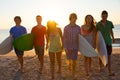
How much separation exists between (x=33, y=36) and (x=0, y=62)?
355 cm

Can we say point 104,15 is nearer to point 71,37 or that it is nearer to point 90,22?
point 90,22

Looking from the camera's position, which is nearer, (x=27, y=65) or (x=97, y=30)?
(x=97, y=30)

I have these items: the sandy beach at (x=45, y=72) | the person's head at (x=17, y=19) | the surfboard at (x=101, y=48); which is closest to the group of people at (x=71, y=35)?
the surfboard at (x=101, y=48)

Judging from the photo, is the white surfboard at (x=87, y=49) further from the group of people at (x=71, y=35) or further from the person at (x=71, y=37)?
the person at (x=71, y=37)

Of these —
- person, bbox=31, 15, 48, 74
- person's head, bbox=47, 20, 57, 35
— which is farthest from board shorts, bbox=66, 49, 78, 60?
person, bbox=31, 15, 48, 74

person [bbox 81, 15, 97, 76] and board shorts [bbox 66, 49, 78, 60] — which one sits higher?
person [bbox 81, 15, 97, 76]

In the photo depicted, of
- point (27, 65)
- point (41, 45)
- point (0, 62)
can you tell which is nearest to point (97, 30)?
point (41, 45)

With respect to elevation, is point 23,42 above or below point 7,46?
above

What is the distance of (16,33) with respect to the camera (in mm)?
11438

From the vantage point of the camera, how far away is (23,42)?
11555 millimetres

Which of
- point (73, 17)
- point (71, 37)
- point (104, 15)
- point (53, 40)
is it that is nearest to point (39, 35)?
point (53, 40)

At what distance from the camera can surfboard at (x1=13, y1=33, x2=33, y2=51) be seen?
37.3 ft

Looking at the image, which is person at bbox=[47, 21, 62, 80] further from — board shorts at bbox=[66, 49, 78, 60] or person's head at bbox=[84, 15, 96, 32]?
person's head at bbox=[84, 15, 96, 32]

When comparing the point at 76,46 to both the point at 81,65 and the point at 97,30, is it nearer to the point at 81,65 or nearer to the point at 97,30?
the point at 97,30
